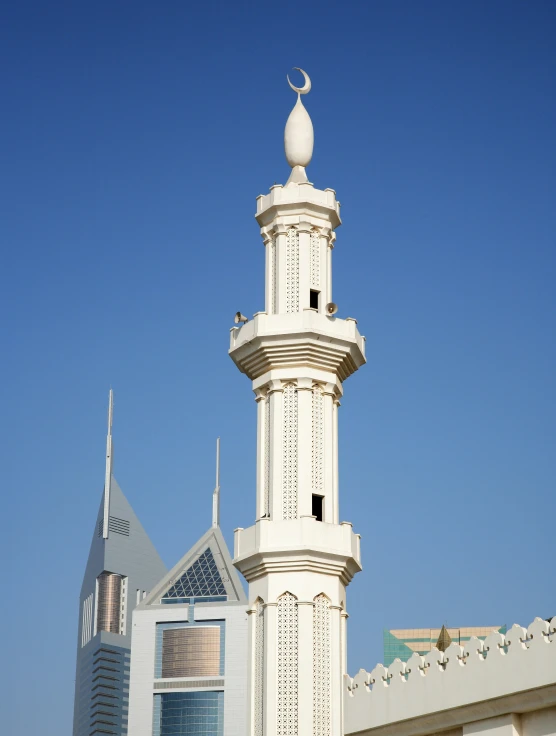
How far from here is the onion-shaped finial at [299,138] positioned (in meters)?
22.2

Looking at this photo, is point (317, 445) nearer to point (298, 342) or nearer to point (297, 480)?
point (297, 480)

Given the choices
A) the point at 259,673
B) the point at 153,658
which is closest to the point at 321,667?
the point at 259,673

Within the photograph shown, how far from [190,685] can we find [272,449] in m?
111

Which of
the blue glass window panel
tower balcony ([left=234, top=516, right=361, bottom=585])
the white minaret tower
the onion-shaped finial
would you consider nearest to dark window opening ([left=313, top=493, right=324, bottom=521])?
the white minaret tower

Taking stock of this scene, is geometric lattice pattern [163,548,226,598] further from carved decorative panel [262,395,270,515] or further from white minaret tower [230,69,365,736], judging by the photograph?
carved decorative panel [262,395,270,515]

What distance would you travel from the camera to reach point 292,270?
21.0 meters

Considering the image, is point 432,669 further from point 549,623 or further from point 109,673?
point 109,673

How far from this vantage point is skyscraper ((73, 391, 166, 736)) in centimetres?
14625

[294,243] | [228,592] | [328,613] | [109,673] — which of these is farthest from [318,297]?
[109,673]

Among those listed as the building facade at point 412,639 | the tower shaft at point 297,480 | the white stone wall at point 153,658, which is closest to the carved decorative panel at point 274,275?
the tower shaft at point 297,480

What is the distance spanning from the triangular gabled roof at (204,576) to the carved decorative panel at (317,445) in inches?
4233

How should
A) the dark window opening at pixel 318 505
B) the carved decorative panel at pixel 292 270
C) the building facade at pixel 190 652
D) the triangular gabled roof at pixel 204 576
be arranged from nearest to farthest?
the dark window opening at pixel 318 505, the carved decorative panel at pixel 292 270, the building facade at pixel 190 652, the triangular gabled roof at pixel 204 576

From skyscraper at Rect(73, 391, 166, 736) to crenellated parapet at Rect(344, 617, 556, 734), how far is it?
428 ft

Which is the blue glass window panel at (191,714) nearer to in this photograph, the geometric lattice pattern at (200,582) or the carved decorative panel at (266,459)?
the geometric lattice pattern at (200,582)
